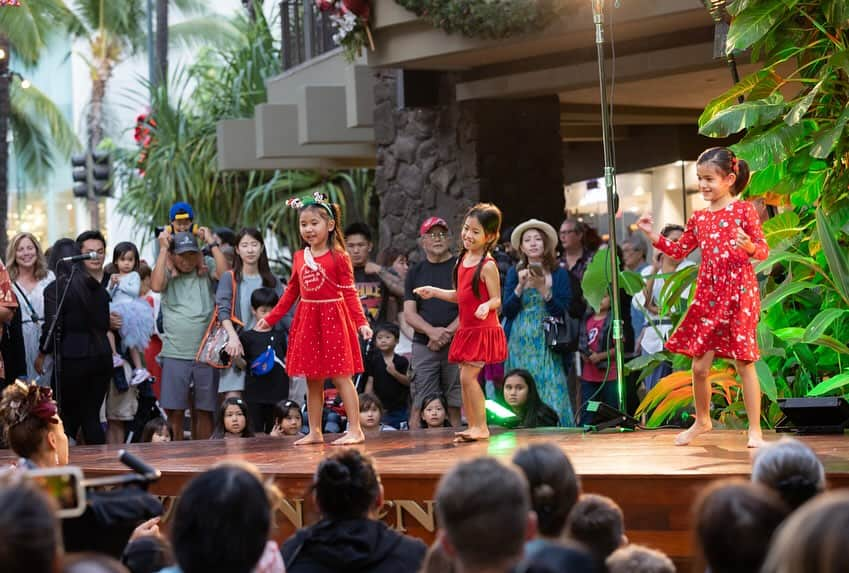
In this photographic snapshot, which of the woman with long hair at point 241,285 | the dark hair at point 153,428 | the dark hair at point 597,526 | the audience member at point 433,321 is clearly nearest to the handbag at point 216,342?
the woman with long hair at point 241,285

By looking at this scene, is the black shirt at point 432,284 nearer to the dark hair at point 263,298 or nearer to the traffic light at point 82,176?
the dark hair at point 263,298

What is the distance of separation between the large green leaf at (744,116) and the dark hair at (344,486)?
3.63 metres

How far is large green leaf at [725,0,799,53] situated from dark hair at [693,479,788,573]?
4589 millimetres

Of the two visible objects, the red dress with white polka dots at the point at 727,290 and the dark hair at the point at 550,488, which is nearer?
the dark hair at the point at 550,488

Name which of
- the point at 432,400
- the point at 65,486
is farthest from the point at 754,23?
the point at 65,486

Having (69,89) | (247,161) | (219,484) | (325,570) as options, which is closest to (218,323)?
(325,570)

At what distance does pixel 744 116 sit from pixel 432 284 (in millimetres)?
2116

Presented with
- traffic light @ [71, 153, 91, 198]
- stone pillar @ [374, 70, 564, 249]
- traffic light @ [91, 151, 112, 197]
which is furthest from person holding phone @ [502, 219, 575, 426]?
traffic light @ [71, 153, 91, 198]

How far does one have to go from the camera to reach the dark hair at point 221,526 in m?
3.04

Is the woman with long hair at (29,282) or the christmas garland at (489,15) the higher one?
the christmas garland at (489,15)

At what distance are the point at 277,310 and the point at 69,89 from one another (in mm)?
34085

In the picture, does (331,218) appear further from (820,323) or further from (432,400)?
(820,323)

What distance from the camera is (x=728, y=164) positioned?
20.3 feet

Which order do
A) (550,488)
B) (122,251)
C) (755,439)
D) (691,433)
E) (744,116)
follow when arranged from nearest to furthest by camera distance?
1. (550,488)
2. (755,439)
3. (691,433)
4. (744,116)
5. (122,251)
